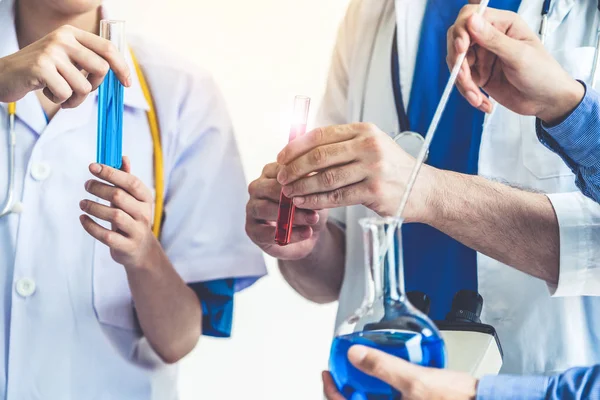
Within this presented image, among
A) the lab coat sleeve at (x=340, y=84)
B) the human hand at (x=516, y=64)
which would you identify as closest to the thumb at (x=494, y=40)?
the human hand at (x=516, y=64)

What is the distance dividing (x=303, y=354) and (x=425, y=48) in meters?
0.82

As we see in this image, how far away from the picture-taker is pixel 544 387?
2.25ft

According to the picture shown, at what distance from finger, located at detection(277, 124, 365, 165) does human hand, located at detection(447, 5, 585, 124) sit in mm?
161

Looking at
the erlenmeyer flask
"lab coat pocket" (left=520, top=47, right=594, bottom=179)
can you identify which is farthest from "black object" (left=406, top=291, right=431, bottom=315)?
"lab coat pocket" (left=520, top=47, right=594, bottom=179)

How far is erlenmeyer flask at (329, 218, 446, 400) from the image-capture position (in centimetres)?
65

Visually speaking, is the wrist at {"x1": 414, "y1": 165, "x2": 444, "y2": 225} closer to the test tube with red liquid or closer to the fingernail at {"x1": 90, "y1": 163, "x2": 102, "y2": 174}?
the test tube with red liquid

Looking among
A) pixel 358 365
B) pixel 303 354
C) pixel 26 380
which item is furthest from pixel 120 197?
pixel 303 354

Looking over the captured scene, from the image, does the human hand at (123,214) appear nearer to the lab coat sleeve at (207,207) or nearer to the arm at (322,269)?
the lab coat sleeve at (207,207)

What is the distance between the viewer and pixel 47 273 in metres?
1.18

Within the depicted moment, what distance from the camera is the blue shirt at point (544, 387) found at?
0.66m

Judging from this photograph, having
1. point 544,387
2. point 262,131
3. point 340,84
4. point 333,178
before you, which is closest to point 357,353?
point 544,387

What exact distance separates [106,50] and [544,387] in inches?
26.8

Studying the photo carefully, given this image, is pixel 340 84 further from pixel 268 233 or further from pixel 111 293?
pixel 111 293

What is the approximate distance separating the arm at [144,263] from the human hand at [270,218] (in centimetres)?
16
